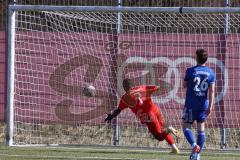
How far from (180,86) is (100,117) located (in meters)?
1.85

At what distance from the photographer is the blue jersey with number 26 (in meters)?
12.6

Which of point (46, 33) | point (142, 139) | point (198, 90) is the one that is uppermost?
point (46, 33)

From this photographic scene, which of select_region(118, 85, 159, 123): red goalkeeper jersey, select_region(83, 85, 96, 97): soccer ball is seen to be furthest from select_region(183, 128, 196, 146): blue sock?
select_region(83, 85, 96, 97): soccer ball

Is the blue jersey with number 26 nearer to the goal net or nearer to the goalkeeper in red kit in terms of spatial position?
the goalkeeper in red kit

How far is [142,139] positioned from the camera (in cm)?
1719

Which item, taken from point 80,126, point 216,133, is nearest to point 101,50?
point 80,126

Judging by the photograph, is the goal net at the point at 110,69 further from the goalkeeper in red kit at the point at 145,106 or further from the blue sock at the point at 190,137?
the blue sock at the point at 190,137

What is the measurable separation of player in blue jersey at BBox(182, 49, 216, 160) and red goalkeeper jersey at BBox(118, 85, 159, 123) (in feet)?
6.84

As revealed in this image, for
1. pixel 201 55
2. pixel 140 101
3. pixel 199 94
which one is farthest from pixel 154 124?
pixel 201 55

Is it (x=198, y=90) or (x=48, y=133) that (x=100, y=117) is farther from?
(x=198, y=90)

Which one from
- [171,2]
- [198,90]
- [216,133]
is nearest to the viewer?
[198,90]

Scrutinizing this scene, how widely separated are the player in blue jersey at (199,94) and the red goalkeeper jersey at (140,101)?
2.09 meters

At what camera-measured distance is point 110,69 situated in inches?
672

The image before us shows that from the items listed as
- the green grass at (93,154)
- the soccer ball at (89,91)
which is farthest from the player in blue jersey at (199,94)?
the soccer ball at (89,91)
